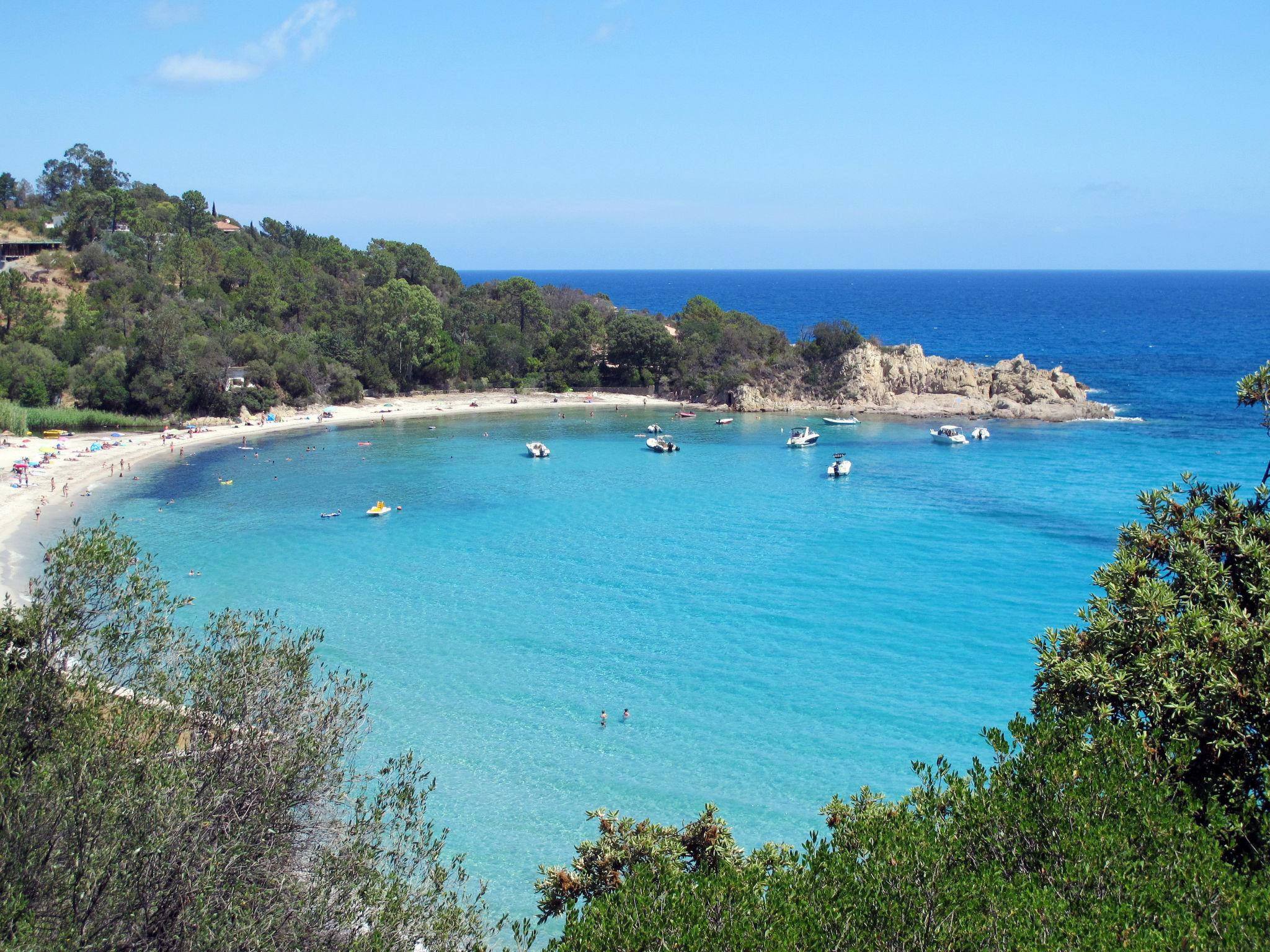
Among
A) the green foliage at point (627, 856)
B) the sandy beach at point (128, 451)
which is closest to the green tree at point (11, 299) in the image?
the sandy beach at point (128, 451)

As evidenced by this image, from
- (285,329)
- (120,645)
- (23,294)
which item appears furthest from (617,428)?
(120,645)

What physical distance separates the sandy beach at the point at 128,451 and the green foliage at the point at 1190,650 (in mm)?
30496

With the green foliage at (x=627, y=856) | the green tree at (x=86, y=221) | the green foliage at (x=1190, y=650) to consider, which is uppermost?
the green tree at (x=86, y=221)

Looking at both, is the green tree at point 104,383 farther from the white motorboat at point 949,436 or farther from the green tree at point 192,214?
the white motorboat at point 949,436

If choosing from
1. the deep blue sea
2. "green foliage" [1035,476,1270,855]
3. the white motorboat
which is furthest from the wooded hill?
"green foliage" [1035,476,1270,855]

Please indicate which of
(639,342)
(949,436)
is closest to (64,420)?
(639,342)

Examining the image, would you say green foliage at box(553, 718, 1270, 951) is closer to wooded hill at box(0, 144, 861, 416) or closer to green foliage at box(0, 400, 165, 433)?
green foliage at box(0, 400, 165, 433)

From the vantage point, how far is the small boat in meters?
60.2

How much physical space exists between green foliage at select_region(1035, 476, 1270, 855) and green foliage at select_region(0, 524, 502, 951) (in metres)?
8.00

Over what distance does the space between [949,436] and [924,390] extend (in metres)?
14.8

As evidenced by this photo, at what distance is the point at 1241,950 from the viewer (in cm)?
772

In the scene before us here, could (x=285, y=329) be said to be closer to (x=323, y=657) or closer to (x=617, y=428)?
(x=617, y=428)

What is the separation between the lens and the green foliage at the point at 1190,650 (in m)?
10.4

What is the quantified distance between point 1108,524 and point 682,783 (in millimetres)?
28535
